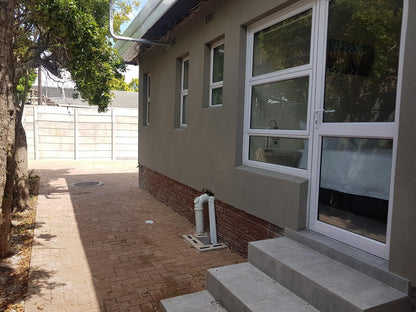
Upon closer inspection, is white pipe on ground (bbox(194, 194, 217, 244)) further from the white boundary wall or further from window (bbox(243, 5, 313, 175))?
the white boundary wall

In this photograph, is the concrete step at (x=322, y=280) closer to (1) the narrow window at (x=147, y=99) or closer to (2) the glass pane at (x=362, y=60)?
(2) the glass pane at (x=362, y=60)

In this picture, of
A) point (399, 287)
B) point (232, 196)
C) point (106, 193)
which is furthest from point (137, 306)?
point (106, 193)

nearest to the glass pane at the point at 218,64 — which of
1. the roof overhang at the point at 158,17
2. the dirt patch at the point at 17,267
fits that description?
the roof overhang at the point at 158,17

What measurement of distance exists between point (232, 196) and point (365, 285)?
235cm

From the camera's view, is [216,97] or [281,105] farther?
[216,97]

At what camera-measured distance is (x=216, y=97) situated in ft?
17.2

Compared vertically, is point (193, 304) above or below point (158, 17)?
below

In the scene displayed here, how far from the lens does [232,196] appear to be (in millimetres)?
4445

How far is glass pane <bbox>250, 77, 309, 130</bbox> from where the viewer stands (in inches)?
134

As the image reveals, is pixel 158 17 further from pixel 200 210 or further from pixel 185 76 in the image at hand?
pixel 200 210

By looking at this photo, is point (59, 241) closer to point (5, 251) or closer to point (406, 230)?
point (5, 251)

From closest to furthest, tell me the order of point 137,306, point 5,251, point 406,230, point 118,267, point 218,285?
1. point 406,230
2. point 218,285
3. point 137,306
4. point 118,267
5. point 5,251

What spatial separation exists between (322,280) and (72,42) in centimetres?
581

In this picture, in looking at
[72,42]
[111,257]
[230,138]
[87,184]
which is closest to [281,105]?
[230,138]
